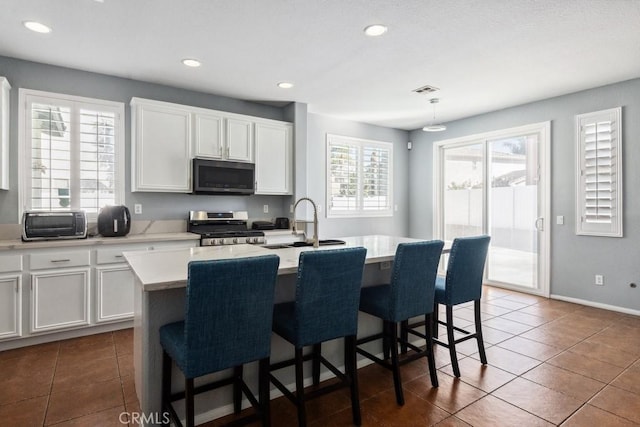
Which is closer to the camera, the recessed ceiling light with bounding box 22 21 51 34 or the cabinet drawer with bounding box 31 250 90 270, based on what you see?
the recessed ceiling light with bounding box 22 21 51 34

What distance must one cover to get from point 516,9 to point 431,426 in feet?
9.21

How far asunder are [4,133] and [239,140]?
2.20 metres

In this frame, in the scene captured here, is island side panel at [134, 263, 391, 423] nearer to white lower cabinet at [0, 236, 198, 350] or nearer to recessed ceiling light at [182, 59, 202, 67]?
white lower cabinet at [0, 236, 198, 350]

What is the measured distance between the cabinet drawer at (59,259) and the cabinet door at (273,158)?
1993 millimetres

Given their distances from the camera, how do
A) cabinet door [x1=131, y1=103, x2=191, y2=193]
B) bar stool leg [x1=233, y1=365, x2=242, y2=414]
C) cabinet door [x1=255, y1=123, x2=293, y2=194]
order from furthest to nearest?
cabinet door [x1=255, y1=123, x2=293, y2=194]
cabinet door [x1=131, y1=103, x2=191, y2=193]
bar stool leg [x1=233, y1=365, x2=242, y2=414]

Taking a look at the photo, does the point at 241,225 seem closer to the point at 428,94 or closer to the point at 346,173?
the point at 346,173

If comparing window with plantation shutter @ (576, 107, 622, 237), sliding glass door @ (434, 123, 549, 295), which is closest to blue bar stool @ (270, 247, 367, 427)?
window with plantation shutter @ (576, 107, 622, 237)

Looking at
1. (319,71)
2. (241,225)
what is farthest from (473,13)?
(241,225)

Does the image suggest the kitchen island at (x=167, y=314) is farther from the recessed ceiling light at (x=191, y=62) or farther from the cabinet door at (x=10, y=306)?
the recessed ceiling light at (x=191, y=62)

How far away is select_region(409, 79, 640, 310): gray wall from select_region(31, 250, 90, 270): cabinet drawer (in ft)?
Answer: 17.6

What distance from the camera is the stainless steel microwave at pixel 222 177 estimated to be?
3.95 metres

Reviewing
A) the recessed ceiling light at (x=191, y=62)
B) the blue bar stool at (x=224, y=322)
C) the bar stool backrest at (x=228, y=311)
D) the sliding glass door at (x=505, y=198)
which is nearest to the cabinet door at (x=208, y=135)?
the recessed ceiling light at (x=191, y=62)

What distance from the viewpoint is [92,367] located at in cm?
265

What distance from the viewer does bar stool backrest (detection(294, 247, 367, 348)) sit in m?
1.79
